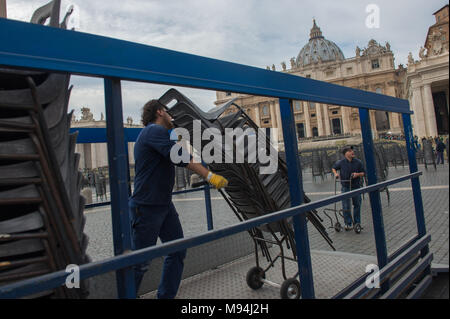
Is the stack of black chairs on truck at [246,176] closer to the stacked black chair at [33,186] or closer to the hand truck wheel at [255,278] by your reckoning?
the hand truck wheel at [255,278]

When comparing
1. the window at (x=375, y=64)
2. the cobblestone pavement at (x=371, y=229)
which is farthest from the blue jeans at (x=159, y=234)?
the window at (x=375, y=64)

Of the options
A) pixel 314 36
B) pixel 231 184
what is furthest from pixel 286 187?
pixel 314 36

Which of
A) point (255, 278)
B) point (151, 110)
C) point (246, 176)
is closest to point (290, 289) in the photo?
point (255, 278)

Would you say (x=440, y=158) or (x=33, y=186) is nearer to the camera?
(x=33, y=186)

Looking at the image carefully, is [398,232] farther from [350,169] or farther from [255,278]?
[255,278]

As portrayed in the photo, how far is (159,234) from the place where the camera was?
256 cm

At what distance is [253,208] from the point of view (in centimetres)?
301

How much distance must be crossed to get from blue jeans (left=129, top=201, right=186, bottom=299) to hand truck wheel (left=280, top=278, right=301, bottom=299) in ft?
3.12

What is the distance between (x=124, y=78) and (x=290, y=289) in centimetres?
239

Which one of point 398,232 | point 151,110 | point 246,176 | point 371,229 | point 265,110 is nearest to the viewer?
point 151,110

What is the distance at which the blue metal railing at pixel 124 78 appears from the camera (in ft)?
3.69

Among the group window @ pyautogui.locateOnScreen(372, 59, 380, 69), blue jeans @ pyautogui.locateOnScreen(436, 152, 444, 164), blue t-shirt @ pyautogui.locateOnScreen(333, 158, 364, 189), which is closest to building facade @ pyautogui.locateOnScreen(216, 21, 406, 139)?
window @ pyautogui.locateOnScreen(372, 59, 380, 69)

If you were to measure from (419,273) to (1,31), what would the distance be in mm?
3777

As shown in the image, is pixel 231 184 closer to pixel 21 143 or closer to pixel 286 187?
pixel 286 187
